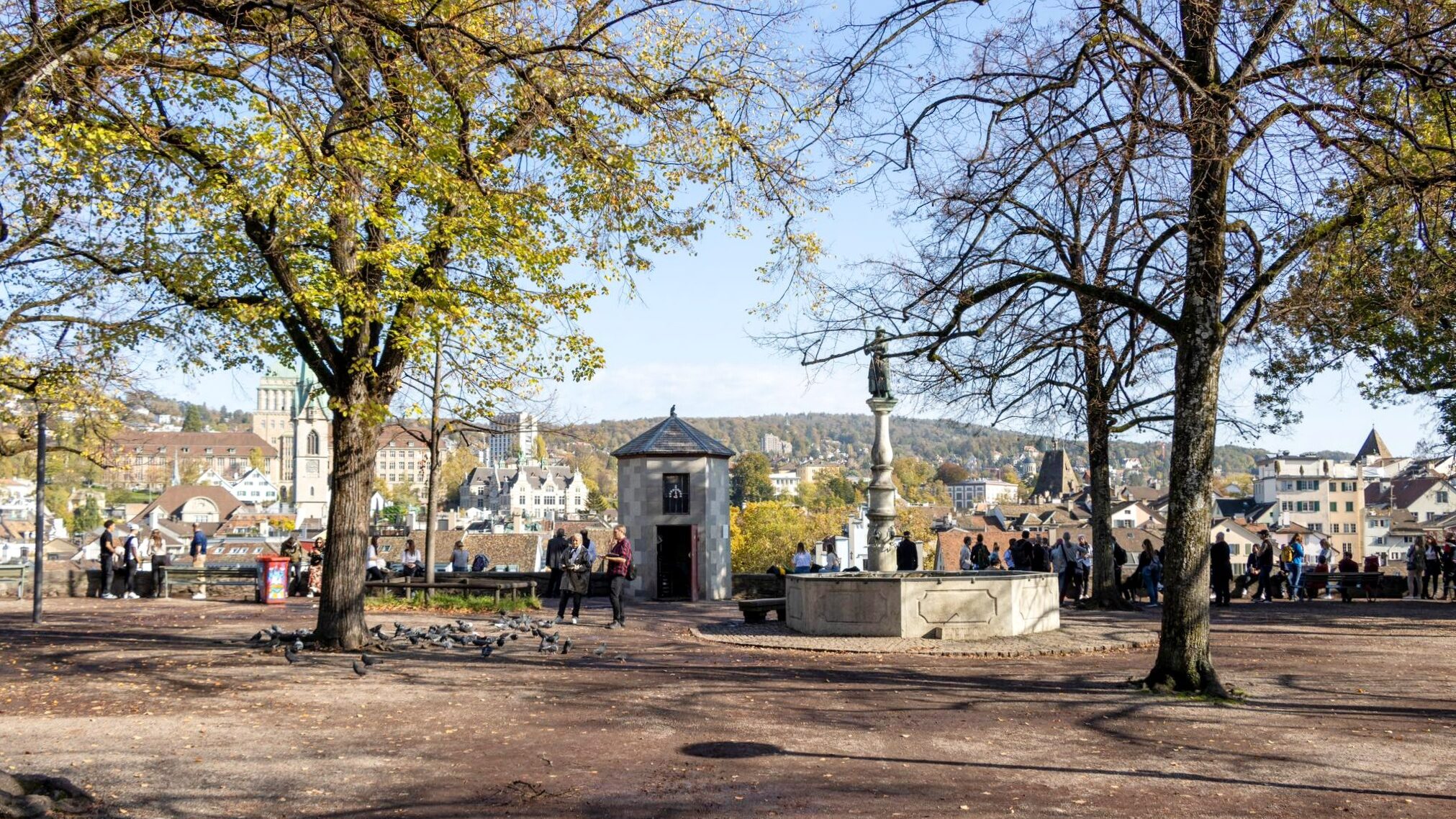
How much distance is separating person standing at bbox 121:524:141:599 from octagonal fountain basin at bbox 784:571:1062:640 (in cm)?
1584

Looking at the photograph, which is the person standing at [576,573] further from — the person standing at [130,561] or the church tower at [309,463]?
the church tower at [309,463]

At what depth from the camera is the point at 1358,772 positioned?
8508 mm

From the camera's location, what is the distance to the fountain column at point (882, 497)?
21.1 metres

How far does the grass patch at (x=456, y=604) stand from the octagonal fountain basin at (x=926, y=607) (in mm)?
6909

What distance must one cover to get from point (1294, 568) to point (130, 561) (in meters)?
25.9

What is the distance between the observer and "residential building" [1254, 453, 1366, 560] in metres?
122

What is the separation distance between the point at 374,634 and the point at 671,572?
1468 cm

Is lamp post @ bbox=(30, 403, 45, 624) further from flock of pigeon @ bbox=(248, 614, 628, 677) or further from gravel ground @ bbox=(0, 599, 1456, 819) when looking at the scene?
flock of pigeon @ bbox=(248, 614, 628, 677)

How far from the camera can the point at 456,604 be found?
22938 millimetres

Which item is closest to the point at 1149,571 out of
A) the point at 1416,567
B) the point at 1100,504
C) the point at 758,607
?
the point at 1100,504

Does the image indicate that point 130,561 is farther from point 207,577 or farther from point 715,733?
point 715,733

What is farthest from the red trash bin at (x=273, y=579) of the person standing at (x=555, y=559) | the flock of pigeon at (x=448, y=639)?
the flock of pigeon at (x=448, y=639)

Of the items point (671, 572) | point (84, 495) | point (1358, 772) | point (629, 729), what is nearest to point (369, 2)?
point (629, 729)

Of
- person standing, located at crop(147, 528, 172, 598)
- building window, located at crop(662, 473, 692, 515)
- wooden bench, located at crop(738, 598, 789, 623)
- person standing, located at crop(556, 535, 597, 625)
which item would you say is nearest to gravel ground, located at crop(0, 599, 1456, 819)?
wooden bench, located at crop(738, 598, 789, 623)
